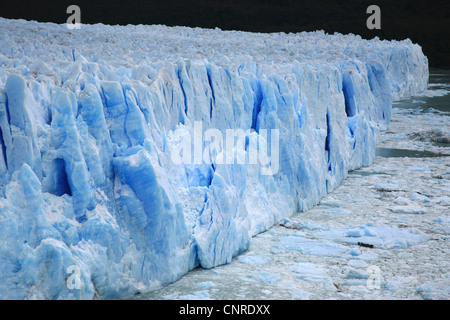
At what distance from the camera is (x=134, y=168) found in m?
4.06

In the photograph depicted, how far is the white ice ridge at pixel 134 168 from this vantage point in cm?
345

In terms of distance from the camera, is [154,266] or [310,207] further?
[310,207]

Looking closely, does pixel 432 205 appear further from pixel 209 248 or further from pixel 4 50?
pixel 4 50

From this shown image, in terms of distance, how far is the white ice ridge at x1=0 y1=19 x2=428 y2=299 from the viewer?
3451mm

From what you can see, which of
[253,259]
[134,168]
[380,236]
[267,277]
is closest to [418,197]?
[380,236]

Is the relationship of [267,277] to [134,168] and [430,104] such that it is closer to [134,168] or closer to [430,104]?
[134,168]

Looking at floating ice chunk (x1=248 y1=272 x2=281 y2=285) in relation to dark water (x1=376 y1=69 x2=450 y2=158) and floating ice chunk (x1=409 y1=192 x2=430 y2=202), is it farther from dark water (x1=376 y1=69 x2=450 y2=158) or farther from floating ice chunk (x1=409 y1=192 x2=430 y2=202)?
dark water (x1=376 y1=69 x2=450 y2=158)

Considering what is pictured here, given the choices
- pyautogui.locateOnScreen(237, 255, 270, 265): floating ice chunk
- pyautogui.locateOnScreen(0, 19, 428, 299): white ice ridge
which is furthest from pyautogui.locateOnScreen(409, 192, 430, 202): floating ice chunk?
pyautogui.locateOnScreen(237, 255, 270, 265): floating ice chunk

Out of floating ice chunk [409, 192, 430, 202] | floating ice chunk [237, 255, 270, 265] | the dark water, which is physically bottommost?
floating ice chunk [237, 255, 270, 265]

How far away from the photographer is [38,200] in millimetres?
3457

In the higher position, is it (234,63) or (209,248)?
(234,63)

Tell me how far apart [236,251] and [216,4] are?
80.9ft
